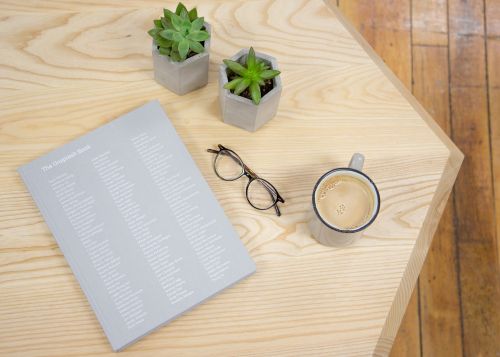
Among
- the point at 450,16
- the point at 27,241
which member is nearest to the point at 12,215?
the point at 27,241

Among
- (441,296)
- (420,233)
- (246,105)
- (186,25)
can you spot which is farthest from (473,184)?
(186,25)

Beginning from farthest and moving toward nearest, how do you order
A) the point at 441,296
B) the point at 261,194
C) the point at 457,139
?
the point at 457,139, the point at 441,296, the point at 261,194

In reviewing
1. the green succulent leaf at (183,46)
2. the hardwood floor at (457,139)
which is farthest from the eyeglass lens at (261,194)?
the hardwood floor at (457,139)

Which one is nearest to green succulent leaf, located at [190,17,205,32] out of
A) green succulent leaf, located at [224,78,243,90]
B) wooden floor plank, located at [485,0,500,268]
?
green succulent leaf, located at [224,78,243,90]

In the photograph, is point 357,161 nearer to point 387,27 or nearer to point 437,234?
point 437,234

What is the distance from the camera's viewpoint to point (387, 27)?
71.4 inches

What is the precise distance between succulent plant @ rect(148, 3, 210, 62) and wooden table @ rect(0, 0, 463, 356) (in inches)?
4.9

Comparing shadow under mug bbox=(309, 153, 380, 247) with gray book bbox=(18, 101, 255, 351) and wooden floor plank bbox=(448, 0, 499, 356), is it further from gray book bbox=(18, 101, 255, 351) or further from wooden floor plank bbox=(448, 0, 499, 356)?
wooden floor plank bbox=(448, 0, 499, 356)

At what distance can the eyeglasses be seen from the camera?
0.99 meters

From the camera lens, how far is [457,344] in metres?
1.59

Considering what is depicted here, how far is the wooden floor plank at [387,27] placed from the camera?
1.80 meters

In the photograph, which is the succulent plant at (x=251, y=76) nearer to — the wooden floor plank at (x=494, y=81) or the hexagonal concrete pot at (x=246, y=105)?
the hexagonal concrete pot at (x=246, y=105)

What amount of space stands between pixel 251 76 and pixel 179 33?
133mm

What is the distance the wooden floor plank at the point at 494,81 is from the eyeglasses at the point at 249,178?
3.17ft
